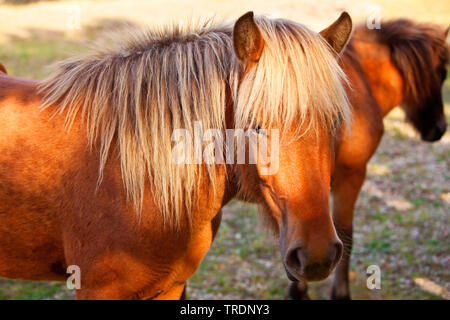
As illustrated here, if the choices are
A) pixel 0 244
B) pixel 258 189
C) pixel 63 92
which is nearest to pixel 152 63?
pixel 63 92

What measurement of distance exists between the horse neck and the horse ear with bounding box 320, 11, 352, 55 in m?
2.22

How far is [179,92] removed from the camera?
7.95 ft

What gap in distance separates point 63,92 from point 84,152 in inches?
15.8

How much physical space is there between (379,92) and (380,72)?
210mm

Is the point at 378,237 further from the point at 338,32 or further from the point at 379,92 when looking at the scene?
the point at 338,32

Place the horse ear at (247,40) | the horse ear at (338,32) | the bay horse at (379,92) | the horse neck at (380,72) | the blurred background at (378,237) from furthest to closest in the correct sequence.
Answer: the blurred background at (378,237) → the horse neck at (380,72) → the bay horse at (379,92) → the horse ear at (338,32) → the horse ear at (247,40)

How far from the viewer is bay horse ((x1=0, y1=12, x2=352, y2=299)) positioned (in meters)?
2.24

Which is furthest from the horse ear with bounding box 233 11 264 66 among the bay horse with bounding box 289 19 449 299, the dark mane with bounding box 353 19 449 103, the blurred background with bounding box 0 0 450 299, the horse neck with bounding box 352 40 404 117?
the dark mane with bounding box 353 19 449 103

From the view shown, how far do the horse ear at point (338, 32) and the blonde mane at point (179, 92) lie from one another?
14 centimetres

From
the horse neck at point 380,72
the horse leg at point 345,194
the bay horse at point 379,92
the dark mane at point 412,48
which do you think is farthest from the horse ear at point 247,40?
the dark mane at point 412,48

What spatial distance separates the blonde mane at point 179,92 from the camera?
2.16 meters

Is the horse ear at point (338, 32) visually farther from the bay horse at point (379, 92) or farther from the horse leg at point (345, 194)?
the horse leg at point (345, 194)

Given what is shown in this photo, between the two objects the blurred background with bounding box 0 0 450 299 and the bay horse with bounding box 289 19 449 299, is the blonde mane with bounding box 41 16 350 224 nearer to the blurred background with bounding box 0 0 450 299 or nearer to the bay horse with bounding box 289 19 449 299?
the blurred background with bounding box 0 0 450 299

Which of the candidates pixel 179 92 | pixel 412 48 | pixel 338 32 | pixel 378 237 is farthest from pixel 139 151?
pixel 378 237
